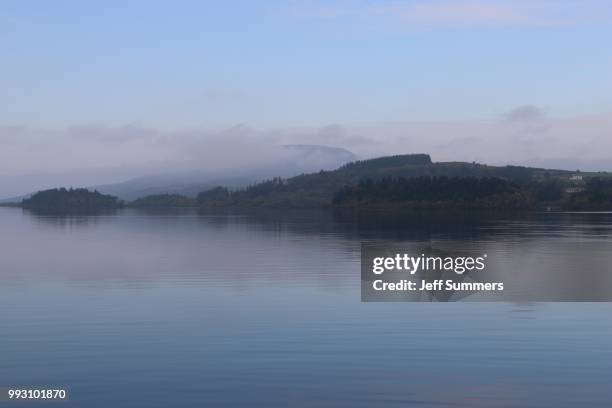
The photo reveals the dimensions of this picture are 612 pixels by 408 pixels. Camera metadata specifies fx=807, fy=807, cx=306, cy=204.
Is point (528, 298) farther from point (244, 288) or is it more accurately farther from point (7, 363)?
point (7, 363)

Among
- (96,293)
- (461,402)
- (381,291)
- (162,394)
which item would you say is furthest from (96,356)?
(381,291)

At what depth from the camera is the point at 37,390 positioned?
2367 cm

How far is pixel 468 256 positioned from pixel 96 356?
49.6 m

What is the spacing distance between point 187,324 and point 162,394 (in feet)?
39.7

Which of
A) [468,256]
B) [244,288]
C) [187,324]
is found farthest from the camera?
[468,256]

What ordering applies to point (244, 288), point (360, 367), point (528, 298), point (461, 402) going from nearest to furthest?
point (461, 402)
point (360, 367)
point (528, 298)
point (244, 288)

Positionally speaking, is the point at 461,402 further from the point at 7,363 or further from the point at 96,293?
the point at 96,293

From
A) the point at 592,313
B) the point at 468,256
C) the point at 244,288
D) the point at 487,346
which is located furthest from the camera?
the point at 468,256

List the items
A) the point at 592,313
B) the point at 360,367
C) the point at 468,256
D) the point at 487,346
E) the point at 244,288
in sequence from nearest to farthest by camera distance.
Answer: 1. the point at 360,367
2. the point at 487,346
3. the point at 592,313
4. the point at 244,288
5. the point at 468,256

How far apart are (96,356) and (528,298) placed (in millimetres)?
24960

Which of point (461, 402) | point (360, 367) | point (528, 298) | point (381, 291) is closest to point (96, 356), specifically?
point (360, 367)

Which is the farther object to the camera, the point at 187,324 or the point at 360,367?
the point at 187,324

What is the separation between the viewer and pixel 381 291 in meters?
46.3

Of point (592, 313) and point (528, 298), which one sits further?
point (528, 298)
